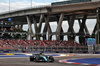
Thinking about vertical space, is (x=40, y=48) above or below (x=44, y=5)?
below

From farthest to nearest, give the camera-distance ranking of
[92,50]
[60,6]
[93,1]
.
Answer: [60,6] → [93,1] → [92,50]

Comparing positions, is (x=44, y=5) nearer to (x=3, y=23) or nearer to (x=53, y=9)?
(x=53, y=9)

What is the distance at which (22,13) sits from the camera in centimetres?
8194

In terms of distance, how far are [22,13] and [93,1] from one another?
3015cm

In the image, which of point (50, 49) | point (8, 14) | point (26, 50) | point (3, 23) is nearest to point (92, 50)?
point (50, 49)

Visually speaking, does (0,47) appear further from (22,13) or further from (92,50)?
(22,13)

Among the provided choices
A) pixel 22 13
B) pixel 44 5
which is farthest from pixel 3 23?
pixel 44 5

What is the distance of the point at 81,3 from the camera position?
6188 centimetres

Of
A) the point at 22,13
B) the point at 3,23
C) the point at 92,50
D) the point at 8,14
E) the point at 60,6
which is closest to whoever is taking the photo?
the point at 92,50

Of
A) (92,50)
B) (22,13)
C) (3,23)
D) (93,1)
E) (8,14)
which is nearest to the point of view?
(92,50)

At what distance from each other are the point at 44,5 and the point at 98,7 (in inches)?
706

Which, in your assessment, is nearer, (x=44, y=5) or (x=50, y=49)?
(x=50, y=49)

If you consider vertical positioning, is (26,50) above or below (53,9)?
→ below

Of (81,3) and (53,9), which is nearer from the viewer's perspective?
(81,3)
